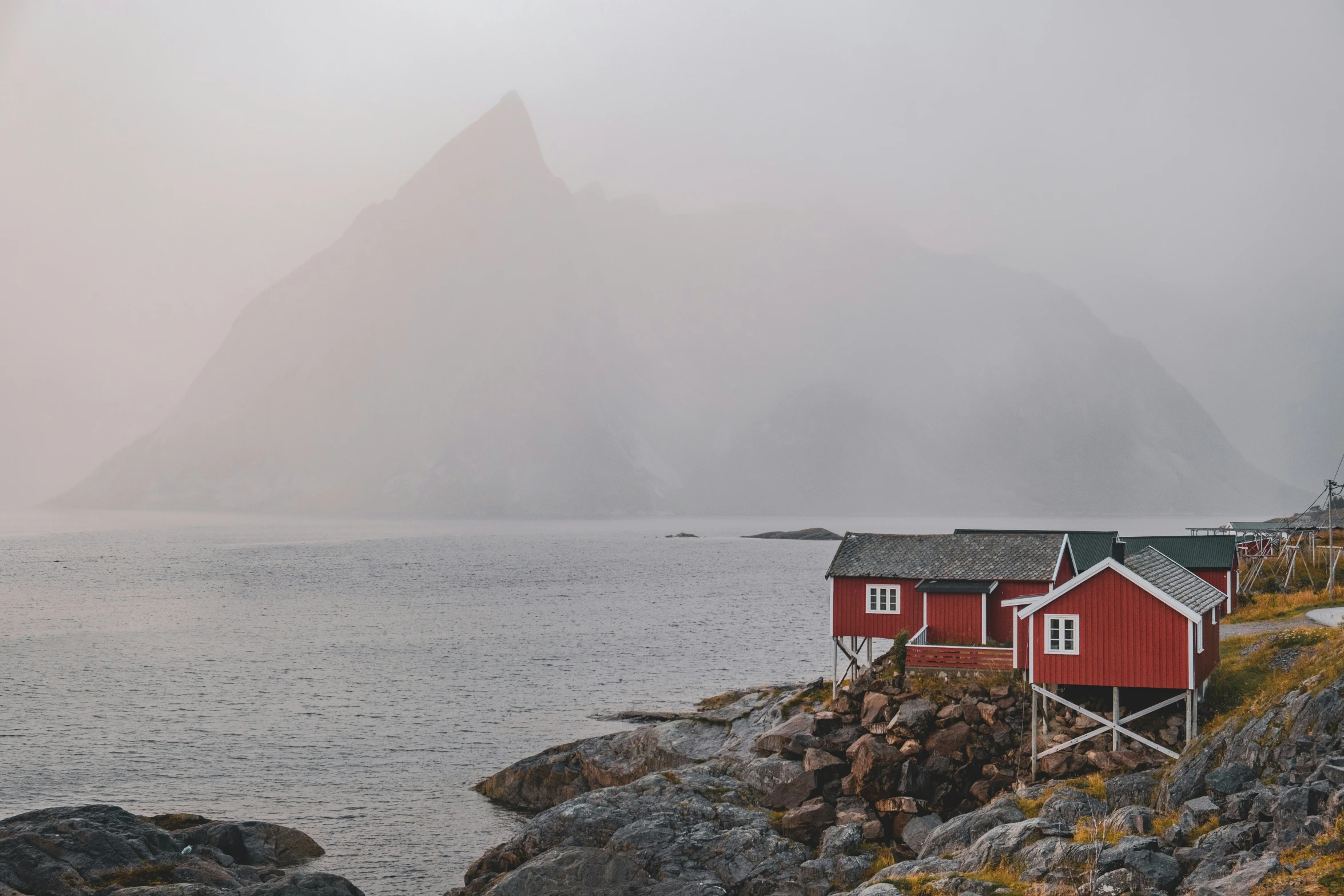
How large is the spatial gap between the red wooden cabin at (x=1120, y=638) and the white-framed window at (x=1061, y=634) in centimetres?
2

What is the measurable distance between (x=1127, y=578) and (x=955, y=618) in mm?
10254

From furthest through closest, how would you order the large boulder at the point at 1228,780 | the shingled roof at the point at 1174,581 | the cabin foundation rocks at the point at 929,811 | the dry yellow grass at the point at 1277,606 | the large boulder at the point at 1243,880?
1. the dry yellow grass at the point at 1277,606
2. the shingled roof at the point at 1174,581
3. the large boulder at the point at 1228,780
4. the cabin foundation rocks at the point at 929,811
5. the large boulder at the point at 1243,880

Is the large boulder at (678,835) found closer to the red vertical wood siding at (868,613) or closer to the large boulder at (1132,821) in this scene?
the large boulder at (1132,821)

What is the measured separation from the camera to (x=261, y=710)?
55031 millimetres

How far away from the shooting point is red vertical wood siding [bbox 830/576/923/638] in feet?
137

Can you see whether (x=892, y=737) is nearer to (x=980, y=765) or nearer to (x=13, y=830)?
(x=980, y=765)

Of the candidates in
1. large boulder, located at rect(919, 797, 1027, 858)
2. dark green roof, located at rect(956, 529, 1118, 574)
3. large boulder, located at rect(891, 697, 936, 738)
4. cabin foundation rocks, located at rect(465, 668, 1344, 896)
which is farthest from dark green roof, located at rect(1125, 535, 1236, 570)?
large boulder, located at rect(919, 797, 1027, 858)

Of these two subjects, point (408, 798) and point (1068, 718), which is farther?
point (408, 798)

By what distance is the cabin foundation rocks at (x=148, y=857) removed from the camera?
87.0ft

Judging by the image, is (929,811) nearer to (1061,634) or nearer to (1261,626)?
(1061,634)

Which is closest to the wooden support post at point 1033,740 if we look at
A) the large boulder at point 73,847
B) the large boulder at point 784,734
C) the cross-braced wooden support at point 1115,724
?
the cross-braced wooden support at point 1115,724

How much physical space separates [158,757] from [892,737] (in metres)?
34.2

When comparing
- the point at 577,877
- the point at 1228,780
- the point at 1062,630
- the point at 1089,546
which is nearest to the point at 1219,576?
the point at 1089,546

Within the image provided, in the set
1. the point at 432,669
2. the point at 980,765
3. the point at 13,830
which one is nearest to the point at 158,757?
the point at 13,830
